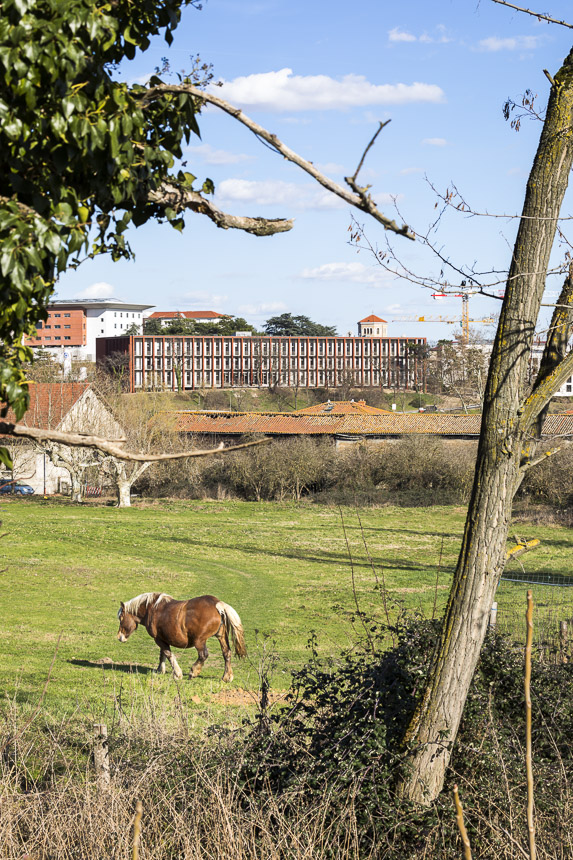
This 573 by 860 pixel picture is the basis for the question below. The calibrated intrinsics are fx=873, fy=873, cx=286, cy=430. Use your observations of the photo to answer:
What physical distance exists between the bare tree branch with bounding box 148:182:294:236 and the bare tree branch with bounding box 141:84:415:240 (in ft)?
1.36

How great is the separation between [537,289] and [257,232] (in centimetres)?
191

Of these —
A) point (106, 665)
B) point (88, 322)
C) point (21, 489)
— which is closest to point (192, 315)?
point (88, 322)

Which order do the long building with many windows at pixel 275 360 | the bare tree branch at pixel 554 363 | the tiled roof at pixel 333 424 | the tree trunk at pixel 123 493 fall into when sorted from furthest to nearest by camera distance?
the long building with many windows at pixel 275 360
the tiled roof at pixel 333 424
the tree trunk at pixel 123 493
the bare tree branch at pixel 554 363

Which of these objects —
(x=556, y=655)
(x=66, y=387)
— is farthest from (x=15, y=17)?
(x=66, y=387)

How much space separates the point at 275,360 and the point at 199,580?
289ft

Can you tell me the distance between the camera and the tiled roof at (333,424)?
49.0 m

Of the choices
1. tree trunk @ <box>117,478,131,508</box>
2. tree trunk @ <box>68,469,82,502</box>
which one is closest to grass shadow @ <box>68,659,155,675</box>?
tree trunk @ <box>117,478,131,508</box>

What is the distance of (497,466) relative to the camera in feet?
16.6

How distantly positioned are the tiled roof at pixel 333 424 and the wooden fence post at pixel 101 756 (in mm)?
42467

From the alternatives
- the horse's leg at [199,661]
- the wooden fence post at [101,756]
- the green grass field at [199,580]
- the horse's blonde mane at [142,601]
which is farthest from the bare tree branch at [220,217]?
the horse's leg at [199,661]

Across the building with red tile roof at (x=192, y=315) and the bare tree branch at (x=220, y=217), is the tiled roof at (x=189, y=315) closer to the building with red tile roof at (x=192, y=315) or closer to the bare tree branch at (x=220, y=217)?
the building with red tile roof at (x=192, y=315)

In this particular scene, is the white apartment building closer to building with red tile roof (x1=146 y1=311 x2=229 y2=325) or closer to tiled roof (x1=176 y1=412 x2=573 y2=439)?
building with red tile roof (x1=146 y1=311 x2=229 y2=325)

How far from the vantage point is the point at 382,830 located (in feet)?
15.8

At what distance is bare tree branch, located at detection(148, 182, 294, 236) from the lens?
3982 mm
